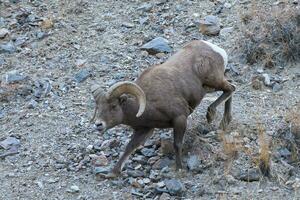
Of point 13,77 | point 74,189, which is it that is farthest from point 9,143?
point 13,77

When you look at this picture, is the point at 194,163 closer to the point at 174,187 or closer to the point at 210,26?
the point at 174,187

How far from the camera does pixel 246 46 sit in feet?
36.4

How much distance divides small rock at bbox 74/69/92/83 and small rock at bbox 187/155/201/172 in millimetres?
2814

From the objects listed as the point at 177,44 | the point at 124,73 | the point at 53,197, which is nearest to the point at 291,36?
the point at 177,44

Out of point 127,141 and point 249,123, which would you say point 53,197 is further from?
point 249,123

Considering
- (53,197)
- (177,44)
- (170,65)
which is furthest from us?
(177,44)

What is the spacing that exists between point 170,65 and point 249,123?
1.31m

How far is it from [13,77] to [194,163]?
12.2 feet

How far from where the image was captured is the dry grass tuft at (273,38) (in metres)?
10.8

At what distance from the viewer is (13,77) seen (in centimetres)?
1112

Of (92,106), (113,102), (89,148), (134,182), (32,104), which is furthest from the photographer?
(32,104)

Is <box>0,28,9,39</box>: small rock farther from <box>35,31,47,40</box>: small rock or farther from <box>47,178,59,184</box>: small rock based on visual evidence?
<box>47,178,59,184</box>: small rock

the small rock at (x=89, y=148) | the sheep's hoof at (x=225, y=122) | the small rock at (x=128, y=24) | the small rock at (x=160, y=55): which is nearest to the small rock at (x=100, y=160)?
the small rock at (x=89, y=148)

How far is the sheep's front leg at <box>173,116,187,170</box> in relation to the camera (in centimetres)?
859
